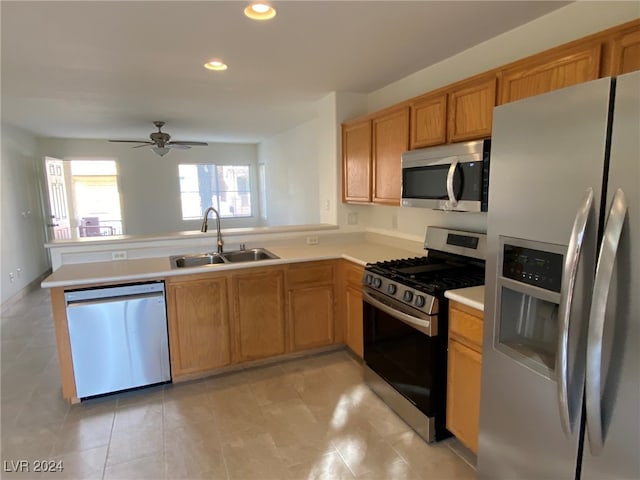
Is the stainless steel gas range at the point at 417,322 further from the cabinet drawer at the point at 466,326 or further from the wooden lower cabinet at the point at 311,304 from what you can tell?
the wooden lower cabinet at the point at 311,304

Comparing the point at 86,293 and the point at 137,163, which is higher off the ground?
the point at 137,163

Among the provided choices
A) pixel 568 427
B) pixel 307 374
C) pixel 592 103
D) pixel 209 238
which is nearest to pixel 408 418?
pixel 307 374

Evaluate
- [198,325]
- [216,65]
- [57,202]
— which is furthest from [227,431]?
[57,202]

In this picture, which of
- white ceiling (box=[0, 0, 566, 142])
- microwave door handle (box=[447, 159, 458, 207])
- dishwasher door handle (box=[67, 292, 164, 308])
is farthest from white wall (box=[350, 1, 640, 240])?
dishwasher door handle (box=[67, 292, 164, 308])

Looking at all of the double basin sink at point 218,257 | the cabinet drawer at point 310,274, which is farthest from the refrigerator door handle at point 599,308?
the double basin sink at point 218,257

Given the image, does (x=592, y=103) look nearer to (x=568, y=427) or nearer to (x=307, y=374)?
(x=568, y=427)

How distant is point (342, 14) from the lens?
198 cm

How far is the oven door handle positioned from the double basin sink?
3.44ft

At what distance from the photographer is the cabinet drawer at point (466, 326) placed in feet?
6.02

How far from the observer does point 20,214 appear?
5.30 metres

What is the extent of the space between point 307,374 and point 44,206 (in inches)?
226

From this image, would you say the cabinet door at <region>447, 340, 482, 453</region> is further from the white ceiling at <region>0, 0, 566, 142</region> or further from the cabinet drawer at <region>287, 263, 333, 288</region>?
the white ceiling at <region>0, 0, 566, 142</region>

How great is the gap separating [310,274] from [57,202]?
5.09 m

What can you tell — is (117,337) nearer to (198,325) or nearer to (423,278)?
(198,325)
